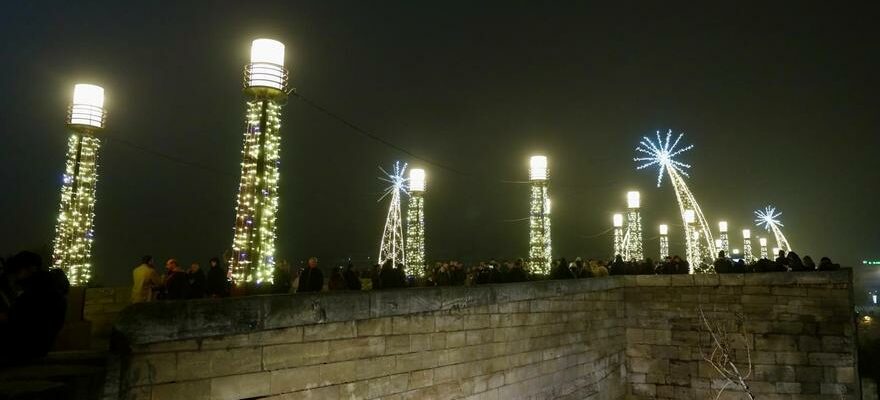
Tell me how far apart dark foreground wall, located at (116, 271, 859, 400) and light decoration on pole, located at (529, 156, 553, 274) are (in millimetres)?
3044

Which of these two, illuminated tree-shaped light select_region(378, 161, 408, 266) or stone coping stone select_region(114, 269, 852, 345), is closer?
stone coping stone select_region(114, 269, 852, 345)

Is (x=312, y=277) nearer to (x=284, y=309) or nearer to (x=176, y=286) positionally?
(x=176, y=286)

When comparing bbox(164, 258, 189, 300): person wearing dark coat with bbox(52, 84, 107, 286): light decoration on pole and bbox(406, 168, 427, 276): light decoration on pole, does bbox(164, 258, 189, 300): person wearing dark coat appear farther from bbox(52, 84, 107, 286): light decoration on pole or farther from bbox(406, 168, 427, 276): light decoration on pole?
bbox(406, 168, 427, 276): light decoration on pole

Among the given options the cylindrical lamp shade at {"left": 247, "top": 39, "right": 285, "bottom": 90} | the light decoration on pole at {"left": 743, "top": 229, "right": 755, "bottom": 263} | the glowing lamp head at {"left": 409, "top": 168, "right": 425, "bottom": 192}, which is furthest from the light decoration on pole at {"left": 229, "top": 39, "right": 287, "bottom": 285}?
the light decoration on pole at {"left": 743, "top": 229, "right": 755, "bottom": 263}

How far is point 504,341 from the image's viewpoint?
11.0 metres

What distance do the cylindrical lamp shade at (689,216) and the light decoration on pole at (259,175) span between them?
A: 2519cm

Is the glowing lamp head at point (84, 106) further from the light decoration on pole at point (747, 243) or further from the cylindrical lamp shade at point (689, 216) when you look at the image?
the light decoration on pole at point (747, 243)

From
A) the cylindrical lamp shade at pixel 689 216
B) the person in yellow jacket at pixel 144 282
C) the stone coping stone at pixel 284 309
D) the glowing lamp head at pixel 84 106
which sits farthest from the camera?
the cylindrical lamp shade at pixel 689 216

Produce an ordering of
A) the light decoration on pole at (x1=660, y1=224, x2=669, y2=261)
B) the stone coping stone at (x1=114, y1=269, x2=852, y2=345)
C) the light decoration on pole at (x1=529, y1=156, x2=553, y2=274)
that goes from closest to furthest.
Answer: the stone coping stone at (x1=114, y1=269, x2=852, y2=345)
the light decoration on pole at (x1=529, y1=156, x2=553, y2=274)
the light decoration on pole at (x1=660, y1=224, x2=669, y2=261)

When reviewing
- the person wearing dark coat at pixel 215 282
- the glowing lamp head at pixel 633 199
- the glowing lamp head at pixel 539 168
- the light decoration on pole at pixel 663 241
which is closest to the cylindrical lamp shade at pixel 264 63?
the person wearing dark coat at pixel 215 282

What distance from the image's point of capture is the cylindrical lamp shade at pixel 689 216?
103ft

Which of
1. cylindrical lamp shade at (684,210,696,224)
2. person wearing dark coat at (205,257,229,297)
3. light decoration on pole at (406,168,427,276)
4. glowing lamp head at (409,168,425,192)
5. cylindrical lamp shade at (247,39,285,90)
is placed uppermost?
cylindrical lamp shade at (247,39,285,90)

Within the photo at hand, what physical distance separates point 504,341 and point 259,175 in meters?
5.48

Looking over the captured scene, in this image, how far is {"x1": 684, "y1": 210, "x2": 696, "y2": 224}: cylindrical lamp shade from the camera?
31397 mm
